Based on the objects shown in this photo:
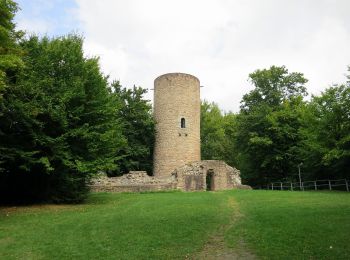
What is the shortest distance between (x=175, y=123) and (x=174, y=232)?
2306 cm

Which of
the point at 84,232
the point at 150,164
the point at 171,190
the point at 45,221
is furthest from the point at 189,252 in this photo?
the point at 150,164

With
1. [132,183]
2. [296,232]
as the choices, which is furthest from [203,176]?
[296,232]

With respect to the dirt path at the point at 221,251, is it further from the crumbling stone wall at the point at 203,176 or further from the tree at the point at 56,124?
the crumbling stone wall at the point at 203,176

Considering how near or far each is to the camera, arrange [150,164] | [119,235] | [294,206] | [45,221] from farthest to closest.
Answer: [150,164] → [294,206] → [45,221] → [119,235]

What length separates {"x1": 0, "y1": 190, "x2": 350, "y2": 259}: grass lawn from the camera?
27.5 ft

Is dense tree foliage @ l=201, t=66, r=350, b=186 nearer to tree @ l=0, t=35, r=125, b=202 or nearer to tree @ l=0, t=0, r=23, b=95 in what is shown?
tree @ l=0, t=35, r=125, b=202

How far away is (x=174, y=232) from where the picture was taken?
10.2 metres

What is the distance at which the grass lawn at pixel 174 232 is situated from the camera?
330 inches

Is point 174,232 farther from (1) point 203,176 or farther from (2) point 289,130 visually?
(2) point 289,130

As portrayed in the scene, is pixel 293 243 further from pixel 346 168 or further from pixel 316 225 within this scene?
pixel 346 168

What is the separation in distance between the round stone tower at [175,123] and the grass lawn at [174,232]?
59.7 feet

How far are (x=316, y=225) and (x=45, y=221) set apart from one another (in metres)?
8.50

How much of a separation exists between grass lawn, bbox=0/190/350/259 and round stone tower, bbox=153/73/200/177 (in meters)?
18.2

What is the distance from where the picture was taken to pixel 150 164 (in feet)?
116
